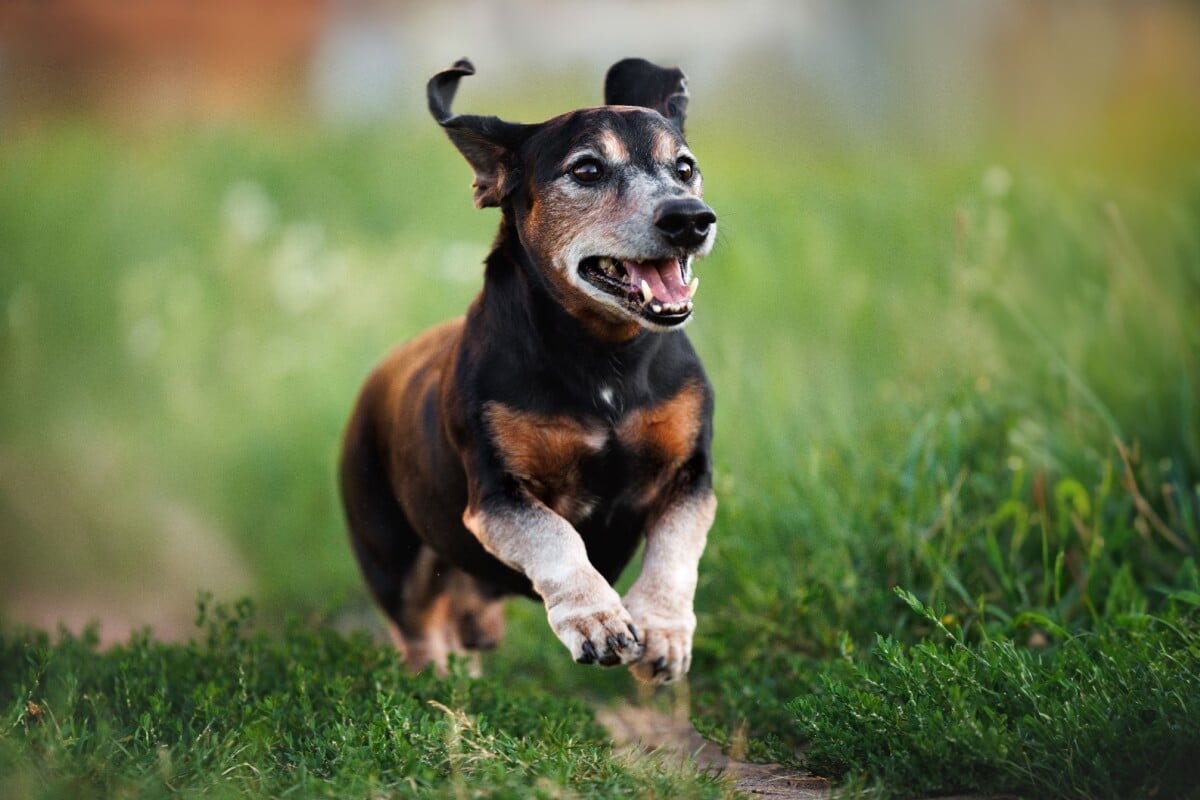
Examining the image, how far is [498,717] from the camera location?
4.25m

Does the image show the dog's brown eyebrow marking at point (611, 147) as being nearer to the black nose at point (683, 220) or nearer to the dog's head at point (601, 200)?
the dog's head at point (601, 200)

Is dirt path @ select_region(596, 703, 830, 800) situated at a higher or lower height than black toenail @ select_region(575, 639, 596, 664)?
lower

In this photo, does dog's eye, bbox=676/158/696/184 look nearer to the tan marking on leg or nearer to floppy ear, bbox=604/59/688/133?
floppy ear, bbox=604/59/688/133

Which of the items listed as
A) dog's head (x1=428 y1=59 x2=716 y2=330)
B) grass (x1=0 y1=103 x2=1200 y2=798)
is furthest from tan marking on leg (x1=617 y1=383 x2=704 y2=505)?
grass (x1=0 y1=103 x2=1200 y2=798)

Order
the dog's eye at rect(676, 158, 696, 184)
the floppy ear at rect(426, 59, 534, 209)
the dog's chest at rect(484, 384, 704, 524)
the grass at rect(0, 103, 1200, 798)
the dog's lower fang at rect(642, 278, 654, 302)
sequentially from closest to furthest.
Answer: the grass at rect(0, 103, 1200, 798), the dog's lower fang at rect(642, 278, 654, 302), the dog's chest at rect(484, 384, 704, 524), the dog's eye at rect(676, 158, 696, 184), the floppy ear at rect(426, 59, 534, 209)

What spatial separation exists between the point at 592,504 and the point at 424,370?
93 cm

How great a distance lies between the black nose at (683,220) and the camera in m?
3.77

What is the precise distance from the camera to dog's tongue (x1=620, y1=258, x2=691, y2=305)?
391cm

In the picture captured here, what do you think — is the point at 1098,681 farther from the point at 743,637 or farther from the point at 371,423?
the point at 371,423

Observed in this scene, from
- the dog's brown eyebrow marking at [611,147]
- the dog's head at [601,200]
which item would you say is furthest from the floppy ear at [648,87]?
the dog's brown eyebrow marking at [611,147]

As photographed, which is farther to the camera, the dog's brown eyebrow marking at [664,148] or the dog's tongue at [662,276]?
the dog's brown eyebrow marking at [664,148]

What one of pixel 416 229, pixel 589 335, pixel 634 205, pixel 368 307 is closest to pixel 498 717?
pixel 589 335

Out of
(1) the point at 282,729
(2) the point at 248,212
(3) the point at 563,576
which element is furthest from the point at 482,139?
(2) the point at 248,212

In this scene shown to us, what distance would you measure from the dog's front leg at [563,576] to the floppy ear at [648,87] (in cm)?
140
